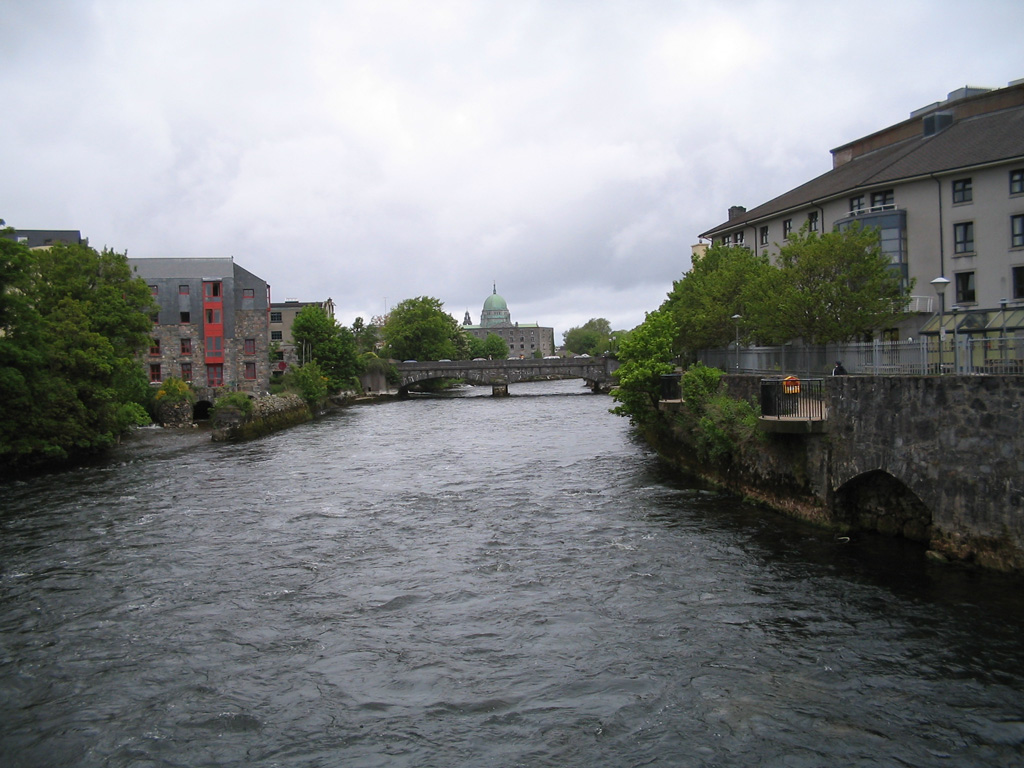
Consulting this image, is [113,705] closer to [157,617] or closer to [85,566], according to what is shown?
[157,617]

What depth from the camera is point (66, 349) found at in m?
35.3

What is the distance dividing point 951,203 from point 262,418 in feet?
139


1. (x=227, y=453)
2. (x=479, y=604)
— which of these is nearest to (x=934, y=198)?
(x=479, y=604)

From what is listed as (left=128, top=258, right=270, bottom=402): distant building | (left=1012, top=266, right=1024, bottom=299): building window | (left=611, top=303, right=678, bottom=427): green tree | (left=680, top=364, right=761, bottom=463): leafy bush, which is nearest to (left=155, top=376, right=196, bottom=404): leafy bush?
(left=128, top=258, right=270, bottom=402): distant building

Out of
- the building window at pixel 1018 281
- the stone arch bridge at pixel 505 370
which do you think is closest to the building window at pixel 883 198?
the building window at pixel 1018 281

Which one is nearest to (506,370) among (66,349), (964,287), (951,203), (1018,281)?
(964,287)

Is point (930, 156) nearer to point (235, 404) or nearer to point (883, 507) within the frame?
point (883, 507)

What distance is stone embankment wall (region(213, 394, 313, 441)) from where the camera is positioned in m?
46.1

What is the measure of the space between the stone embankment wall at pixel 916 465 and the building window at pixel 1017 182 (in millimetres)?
24137

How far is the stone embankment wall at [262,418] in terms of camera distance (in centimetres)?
4612

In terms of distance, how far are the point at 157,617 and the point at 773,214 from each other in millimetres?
47478

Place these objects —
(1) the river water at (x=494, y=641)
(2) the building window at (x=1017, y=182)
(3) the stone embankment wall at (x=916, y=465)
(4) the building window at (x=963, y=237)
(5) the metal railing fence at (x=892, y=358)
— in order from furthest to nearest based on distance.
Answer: (4) the building window at (x=963, y=237) → (2) the building window at (x=1017, y=182) → (5) the metal railing fence at (x=892, y=358) → (3) the stone embankment wall at (x=916, y=465) → (1) the river water at (x=494, y=641)

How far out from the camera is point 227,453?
131ft

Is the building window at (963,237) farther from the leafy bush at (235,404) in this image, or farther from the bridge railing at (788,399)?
the leafy bush at (235,404)
